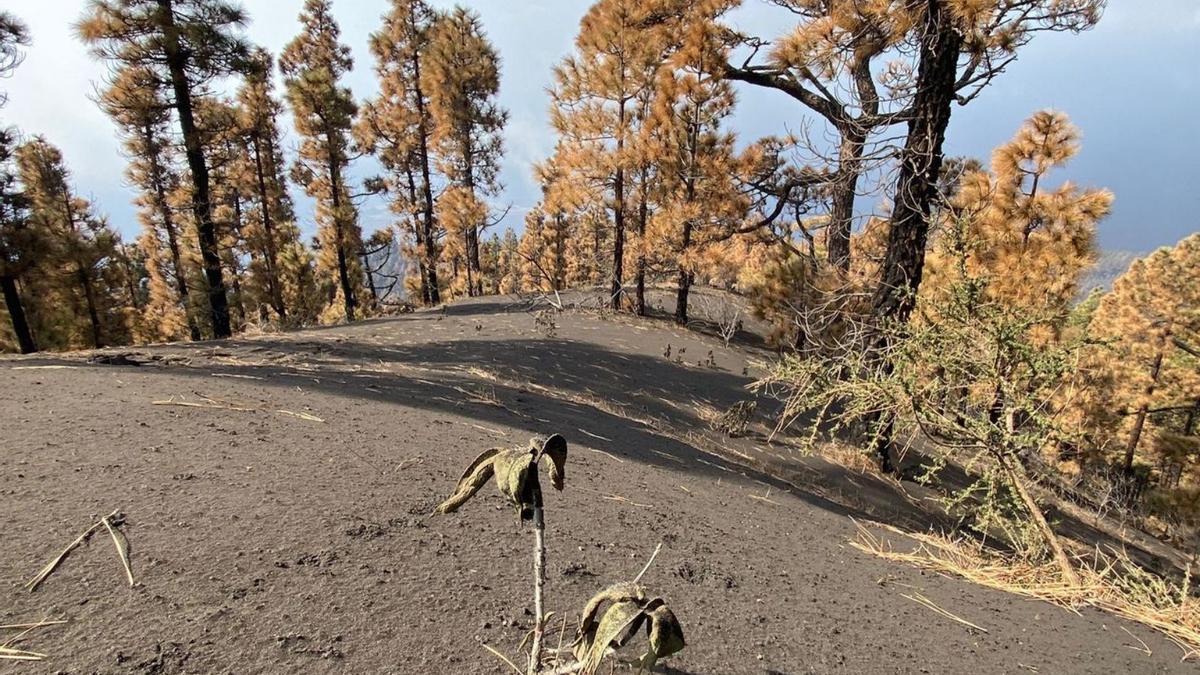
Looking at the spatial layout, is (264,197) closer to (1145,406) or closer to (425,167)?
(425,167)

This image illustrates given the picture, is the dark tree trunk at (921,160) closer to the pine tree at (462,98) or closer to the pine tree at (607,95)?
the pine tree at (607,95)

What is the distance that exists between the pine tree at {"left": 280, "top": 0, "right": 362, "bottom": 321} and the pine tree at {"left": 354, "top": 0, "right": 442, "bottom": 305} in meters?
1.73

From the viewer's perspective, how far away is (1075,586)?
8.07 ft

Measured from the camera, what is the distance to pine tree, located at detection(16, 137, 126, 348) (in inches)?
663

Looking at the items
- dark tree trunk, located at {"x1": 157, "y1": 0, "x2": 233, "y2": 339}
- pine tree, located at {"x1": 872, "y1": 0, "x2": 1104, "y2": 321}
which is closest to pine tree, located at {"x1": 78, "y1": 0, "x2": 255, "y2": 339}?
dark tree trunk, located at {"x1": 157, "y1": 0, "x2": 233, "y2": 339}

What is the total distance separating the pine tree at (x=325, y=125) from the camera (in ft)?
54.1

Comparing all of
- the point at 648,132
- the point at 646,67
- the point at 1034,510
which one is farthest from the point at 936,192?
the point at 646,67

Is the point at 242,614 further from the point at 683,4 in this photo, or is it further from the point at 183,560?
the point at 683,4

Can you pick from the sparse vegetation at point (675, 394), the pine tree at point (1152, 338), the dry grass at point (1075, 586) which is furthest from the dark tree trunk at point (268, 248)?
the pine tree at point (1152, 338)

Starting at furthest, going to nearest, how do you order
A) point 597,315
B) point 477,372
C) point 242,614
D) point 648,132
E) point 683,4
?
point 597,315
point 648,132
point 683,4
point 477,372
point 242,614

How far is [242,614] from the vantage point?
129cm

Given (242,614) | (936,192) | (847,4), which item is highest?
(847,4)

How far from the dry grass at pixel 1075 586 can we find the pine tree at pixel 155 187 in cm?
1308

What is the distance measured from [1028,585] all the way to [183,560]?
3531 mm
